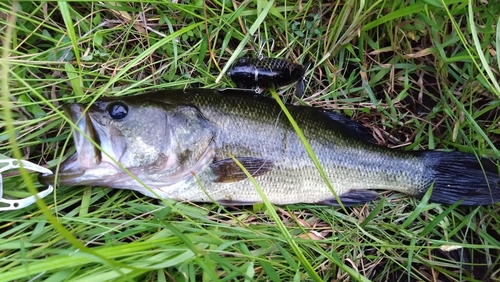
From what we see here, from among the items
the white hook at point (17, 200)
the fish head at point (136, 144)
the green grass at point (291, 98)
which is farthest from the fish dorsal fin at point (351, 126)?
the white hook at point (17, 200)

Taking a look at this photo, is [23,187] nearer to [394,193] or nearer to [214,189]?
[214,189]

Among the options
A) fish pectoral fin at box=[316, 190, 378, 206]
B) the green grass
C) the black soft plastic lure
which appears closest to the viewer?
the green grass

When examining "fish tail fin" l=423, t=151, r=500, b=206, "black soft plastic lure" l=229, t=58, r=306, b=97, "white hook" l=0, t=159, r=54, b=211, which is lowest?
"fish tail fin" l=423, t=151, r=500, b=206

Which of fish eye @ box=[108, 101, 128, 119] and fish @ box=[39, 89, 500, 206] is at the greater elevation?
fish eye @ box=[108, 101, 128, 119]

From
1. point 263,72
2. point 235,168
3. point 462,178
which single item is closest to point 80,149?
point 235,168

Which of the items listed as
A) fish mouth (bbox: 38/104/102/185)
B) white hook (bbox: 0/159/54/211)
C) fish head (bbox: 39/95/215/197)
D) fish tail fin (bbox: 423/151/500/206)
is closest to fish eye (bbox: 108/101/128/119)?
fish head (bbox: 39/95/215/197)

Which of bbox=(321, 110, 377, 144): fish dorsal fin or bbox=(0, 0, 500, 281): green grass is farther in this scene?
bbox=(321, 110, 377, 144): fish dorsal fin

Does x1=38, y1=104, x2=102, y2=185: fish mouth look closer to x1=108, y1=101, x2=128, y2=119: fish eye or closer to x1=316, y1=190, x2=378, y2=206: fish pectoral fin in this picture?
x1=108, y1=101, x2=128, y2=119: fish eye

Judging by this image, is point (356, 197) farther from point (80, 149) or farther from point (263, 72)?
point (80, 149)
